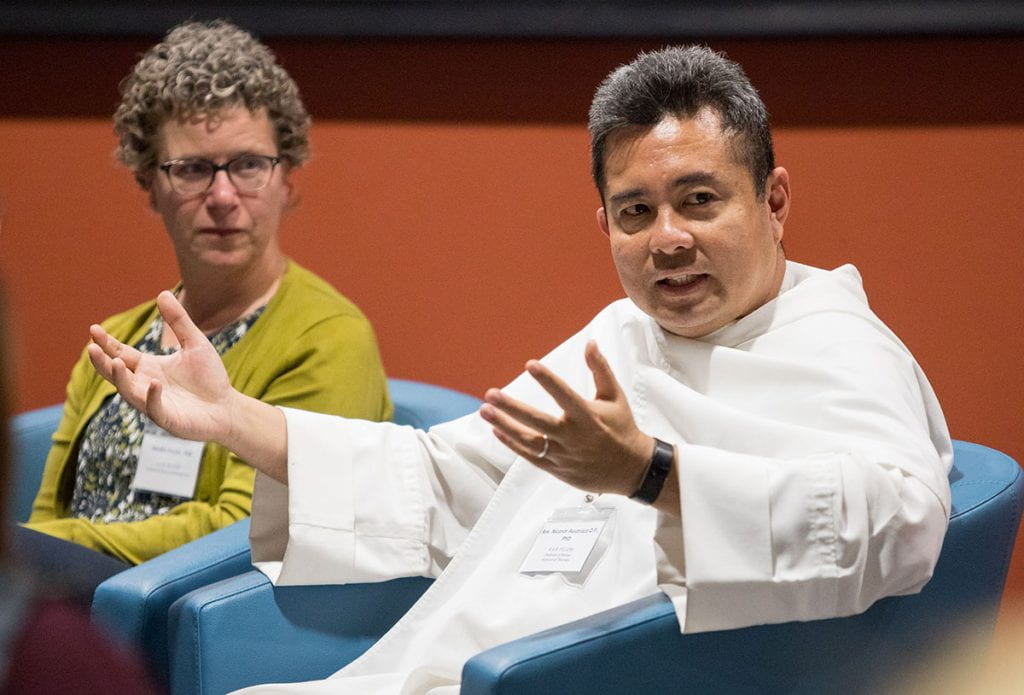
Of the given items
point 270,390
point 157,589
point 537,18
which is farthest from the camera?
point 537,18

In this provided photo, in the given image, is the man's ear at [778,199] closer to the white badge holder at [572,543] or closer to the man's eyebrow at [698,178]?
the man's eyebrow at [698,178]

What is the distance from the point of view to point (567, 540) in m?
2.16

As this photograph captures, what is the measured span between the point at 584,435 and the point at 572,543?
453 mm

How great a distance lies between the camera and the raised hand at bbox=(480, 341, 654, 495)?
172 centimetres

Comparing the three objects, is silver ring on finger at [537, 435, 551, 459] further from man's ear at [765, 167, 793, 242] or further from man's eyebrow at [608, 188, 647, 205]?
man's ear at [765, 167, 793, 242]

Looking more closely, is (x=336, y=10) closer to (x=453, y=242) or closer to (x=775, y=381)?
(x=453, y=242)

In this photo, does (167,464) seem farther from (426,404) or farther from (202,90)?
(202,90)

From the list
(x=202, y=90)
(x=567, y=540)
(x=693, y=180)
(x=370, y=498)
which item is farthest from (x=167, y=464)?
(x=693, y=180)

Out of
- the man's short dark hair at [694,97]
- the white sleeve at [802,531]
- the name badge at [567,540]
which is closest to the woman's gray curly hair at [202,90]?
the man's short dark hair at [694,97]

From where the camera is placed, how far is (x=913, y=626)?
202cm

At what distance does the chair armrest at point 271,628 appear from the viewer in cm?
219

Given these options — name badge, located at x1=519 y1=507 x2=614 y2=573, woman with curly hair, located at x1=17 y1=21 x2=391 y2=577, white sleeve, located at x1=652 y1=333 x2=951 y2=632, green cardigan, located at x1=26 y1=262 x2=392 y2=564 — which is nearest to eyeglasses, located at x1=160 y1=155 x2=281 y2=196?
woman with curly hair, located at x1=17 y1=21 x2=391 y2=577

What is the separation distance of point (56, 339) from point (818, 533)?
2.83 meters

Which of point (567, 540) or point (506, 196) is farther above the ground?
point (506, 196)
